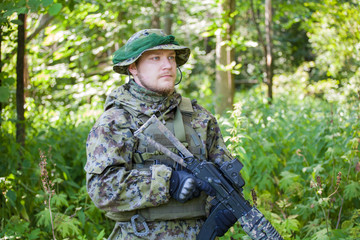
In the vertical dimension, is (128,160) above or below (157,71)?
below

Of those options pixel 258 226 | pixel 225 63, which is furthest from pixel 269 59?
pixel 258 226

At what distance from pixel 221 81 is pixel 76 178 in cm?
361

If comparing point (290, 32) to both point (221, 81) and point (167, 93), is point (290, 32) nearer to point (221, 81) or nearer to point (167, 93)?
point (221, 81)

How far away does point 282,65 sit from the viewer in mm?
21406

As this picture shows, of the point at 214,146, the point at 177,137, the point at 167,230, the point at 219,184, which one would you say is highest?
the point at 177,137

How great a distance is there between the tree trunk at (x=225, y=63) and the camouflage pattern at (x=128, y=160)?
4.70m

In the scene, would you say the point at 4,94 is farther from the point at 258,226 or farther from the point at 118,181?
the point at 258,226

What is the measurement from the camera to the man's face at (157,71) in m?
2.46

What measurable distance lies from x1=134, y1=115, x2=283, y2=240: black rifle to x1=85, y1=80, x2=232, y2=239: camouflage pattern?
0.12m

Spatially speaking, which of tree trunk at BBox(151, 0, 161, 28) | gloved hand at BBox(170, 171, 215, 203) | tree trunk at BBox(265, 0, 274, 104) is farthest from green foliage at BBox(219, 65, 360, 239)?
tree trunk at BBox(151, 0, 161, 28)

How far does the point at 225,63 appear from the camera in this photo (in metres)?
7.56

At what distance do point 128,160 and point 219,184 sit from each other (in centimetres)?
56

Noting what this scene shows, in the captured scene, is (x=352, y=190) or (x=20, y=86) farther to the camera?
(x=20, y=86)

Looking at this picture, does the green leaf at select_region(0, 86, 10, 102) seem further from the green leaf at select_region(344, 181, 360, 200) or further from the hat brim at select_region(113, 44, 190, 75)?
the green leaf at select_region(344, 181, 360, 200)
